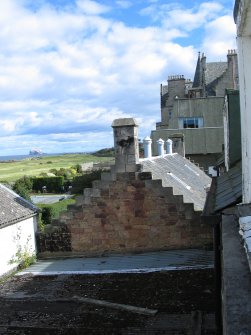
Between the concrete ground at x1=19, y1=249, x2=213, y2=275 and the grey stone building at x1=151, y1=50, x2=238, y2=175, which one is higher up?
the grey stone building at x1=151, y1=50, x2=238, y2=175

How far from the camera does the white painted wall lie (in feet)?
50.9

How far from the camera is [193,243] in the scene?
15.9m

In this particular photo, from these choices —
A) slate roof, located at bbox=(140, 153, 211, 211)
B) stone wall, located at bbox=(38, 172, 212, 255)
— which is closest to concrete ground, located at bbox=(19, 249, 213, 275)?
stone wall, located at bbox=(38, 172, 212, 255)

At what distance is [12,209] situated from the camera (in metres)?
17.0

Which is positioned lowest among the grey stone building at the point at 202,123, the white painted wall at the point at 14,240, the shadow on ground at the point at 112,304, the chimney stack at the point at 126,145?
the shadow on ground at the point at 112,304

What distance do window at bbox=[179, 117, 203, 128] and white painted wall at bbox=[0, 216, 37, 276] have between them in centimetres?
2467

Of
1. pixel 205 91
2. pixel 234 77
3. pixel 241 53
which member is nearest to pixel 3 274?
pixel 241 53

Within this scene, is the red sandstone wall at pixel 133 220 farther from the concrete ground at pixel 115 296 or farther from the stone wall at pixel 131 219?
the concrete ground at pixel 115 296

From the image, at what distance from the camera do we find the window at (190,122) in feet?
131

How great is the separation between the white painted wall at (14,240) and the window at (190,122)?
24.7 meters

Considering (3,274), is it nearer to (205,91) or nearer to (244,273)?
(244,273)

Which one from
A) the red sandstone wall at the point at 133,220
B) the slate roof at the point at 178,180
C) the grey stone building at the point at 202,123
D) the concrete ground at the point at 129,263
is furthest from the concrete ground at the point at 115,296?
the grey stone building at the point at 202,123

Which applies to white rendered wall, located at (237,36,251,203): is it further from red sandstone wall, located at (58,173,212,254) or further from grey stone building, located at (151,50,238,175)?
grey stone building, located at (151,50,238,175)

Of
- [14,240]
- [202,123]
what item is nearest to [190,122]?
[202,123]
